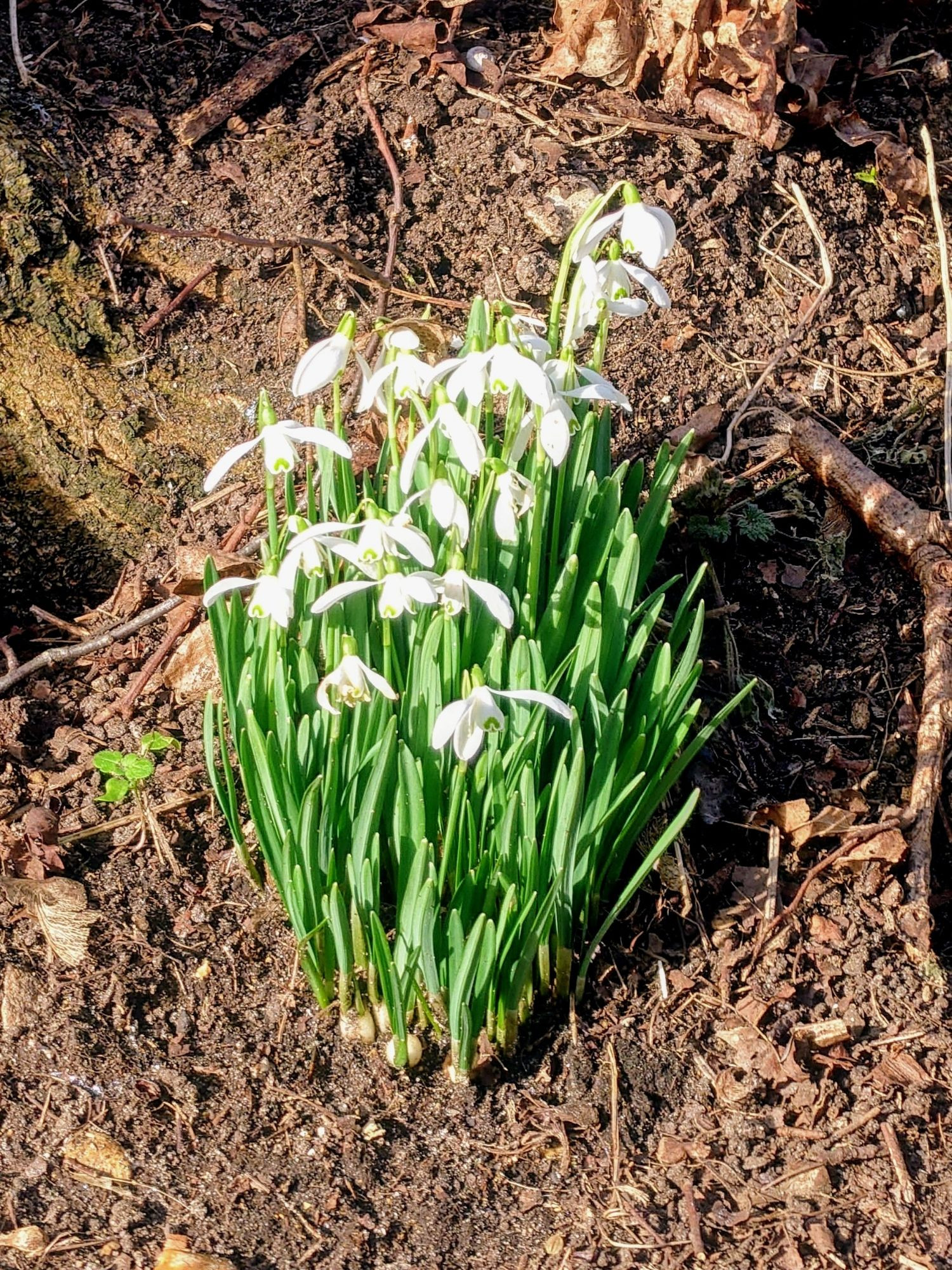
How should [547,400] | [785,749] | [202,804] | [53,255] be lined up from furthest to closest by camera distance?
[53,255] → [785,749] → [202,804] → [547,400]

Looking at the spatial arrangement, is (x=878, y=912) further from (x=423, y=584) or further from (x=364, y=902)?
(x=423, y=584)

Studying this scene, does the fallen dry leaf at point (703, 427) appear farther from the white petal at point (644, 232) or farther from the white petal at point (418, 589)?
the white petal at point (418, 589)

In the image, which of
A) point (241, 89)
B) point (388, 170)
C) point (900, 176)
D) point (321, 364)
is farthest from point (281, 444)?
point (900, 176)

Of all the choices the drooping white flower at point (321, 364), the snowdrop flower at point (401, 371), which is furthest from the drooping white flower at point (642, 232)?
the drooping white flower at point (321, 364)

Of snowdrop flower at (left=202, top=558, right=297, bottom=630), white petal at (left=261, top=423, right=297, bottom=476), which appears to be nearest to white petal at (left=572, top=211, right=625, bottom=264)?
white petal at (left=261, top=423, right=297, bottom=476)

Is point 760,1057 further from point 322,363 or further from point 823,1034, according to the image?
point 322,363

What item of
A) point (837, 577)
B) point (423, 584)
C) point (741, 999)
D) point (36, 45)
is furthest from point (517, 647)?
point (36, 45)

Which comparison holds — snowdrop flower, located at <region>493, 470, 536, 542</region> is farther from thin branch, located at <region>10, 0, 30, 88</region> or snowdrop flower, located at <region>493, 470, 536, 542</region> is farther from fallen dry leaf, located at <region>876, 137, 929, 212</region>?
fallen dry leaf, located at <region>876, 137, 929, 212</region>
